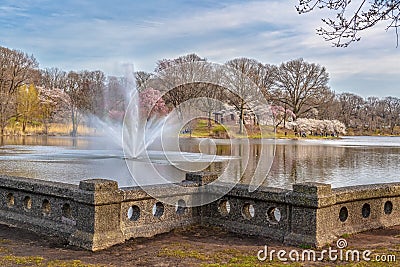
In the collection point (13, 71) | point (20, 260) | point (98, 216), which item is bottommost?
point (20, 260)

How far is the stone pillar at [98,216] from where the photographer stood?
5977 mm

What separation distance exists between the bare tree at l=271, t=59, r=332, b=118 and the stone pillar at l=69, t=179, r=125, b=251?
55.8m

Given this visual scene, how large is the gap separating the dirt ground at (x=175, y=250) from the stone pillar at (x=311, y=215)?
0.61 ft

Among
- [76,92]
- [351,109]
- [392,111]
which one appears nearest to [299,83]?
[76,92]

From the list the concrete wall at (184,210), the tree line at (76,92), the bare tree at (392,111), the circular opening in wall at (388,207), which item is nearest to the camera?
the concrete wall at (184,210)

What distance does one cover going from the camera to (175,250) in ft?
19.3

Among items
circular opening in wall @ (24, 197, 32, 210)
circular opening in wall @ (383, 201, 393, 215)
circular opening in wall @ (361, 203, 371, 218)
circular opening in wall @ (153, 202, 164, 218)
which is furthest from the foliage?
circular opening in wall @ (24, 197, 32, 210)

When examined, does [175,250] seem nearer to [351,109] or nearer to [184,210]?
[184,210]

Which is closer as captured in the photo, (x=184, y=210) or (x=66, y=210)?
(x=66, y=210)

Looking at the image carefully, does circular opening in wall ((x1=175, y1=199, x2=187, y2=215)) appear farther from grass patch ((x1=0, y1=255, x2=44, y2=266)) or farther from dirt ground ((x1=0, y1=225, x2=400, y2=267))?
grass patch ((x1=0, y1=255, x2=44, y2=266))

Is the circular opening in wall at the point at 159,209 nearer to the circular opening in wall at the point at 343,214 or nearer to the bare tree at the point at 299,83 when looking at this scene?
the circular opening in wall at the point at 343,214

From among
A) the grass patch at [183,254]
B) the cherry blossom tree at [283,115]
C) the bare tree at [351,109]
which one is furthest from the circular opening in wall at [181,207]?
the bare tree at [351,109]

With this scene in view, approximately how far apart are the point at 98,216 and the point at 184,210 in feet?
5.48

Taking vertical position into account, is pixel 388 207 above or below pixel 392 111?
below
